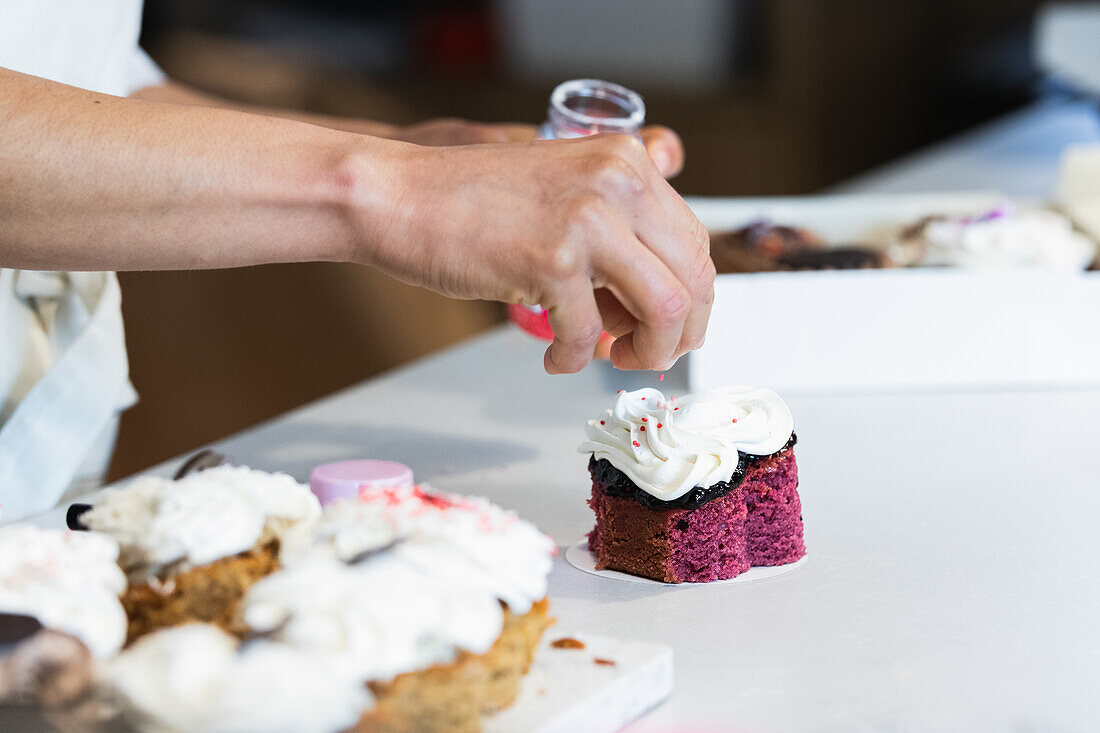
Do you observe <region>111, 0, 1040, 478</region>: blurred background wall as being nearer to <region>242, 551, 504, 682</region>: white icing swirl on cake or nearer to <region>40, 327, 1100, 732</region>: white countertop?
<region>40, 327, 1100, 732</region>: white countertop

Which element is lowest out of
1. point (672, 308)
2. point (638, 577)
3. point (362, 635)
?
point (638, 577)

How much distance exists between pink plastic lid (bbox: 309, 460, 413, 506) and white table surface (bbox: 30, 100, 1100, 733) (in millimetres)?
121

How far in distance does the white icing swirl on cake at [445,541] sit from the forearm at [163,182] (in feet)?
0.61

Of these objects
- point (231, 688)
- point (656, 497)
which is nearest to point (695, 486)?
point (656, 497)

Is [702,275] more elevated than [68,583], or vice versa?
[702,275]

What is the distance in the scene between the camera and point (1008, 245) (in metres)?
1.46

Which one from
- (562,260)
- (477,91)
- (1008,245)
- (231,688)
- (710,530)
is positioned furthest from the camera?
(477,91)

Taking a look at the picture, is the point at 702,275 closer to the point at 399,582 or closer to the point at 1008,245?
the point at 399,582

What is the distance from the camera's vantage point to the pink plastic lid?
0.93 meters

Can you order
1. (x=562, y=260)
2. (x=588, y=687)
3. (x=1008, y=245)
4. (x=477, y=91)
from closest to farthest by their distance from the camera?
(x=588, y=687)
(x=562, y=260)
(x=1008, y=245)
(x=477, y=91)

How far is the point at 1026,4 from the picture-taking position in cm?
391

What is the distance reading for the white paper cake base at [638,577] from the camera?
86cm

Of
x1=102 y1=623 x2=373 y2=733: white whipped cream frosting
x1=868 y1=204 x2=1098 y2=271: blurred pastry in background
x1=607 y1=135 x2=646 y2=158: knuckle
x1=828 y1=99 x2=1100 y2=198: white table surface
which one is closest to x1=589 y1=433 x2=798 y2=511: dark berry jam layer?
x1=607 y1=135 x2=646 y2=158: knuckle

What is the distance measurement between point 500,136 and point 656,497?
582 millimetres
